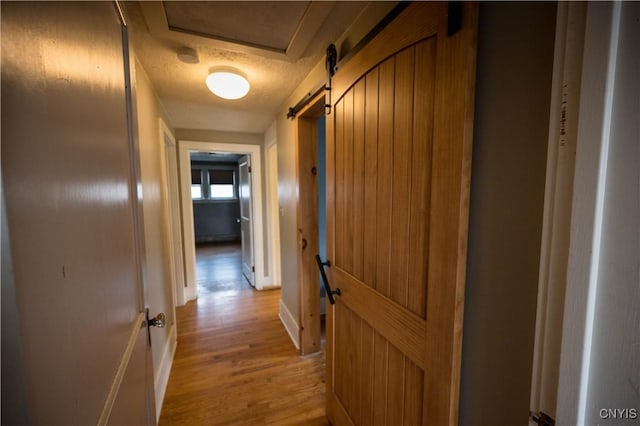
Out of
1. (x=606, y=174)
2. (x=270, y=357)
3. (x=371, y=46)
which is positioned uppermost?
(x=371, y=46)

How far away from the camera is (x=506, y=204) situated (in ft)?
2.14

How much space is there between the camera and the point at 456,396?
0.75 metres

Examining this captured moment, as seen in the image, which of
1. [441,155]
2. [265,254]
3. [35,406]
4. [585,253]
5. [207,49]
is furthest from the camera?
[265,254]

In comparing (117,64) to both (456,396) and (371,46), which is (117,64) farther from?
(456,396)

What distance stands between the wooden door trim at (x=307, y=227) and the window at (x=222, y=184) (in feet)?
19.5

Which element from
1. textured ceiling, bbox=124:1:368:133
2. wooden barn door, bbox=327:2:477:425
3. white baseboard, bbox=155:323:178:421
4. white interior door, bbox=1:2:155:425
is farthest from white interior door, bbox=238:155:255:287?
white interior door, bbox=1:2:155:425

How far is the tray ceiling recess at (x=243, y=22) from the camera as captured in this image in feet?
3.66

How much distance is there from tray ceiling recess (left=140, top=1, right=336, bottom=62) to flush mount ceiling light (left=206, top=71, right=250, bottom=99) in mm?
276

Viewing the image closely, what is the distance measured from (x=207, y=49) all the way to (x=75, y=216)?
1.42 m

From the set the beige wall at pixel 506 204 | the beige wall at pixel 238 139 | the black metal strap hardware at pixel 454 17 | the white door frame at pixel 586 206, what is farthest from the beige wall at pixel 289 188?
the white door frame at pixel 586 206

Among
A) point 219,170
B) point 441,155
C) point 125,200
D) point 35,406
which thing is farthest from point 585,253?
point 219,170

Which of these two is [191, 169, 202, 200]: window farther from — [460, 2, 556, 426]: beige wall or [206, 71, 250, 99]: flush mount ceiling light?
[460, 2, 556, 426]: beige wall

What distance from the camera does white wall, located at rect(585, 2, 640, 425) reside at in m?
0.40

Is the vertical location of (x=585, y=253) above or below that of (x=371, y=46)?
below
